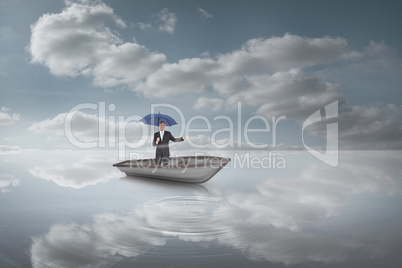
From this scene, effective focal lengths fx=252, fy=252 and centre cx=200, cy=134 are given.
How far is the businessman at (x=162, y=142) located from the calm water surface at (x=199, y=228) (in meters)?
2.66

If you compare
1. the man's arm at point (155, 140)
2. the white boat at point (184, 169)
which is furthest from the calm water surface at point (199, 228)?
the man's arm at point (155, 140)

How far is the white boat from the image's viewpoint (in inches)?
561

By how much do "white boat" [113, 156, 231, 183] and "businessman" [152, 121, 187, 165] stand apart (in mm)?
505

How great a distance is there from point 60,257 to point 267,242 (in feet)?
15.8

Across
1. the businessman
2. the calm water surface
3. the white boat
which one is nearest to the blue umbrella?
the businessman

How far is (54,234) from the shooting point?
23.2ft

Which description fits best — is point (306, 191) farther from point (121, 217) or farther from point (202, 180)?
point (121, 217)

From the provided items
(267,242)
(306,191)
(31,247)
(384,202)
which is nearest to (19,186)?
(31,247)

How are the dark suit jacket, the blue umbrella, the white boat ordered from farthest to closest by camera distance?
1. the blue umbrella
2. the dark suit jacket
3. the white boat

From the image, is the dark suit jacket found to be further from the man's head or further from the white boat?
the white boat

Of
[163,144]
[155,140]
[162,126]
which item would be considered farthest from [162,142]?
[162,126]

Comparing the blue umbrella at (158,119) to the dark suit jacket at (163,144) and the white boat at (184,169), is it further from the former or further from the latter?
the white boat at (184,169)

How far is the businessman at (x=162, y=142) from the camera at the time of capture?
15.9 m

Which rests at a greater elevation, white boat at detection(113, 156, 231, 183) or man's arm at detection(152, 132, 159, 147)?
man's arm at detection(152, 132, 159, 147)
